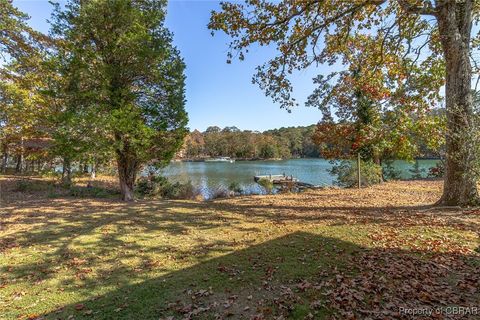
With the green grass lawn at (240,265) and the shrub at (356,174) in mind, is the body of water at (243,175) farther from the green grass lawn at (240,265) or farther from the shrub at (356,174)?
the green grass lawn at (240,265)

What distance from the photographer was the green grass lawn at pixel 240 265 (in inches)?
126

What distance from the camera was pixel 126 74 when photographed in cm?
1014

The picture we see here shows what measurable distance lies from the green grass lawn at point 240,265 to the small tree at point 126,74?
11.6ft

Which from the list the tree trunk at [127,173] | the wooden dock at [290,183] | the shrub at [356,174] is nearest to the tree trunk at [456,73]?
the shrub at [356,174]

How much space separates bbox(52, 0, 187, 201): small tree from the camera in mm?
9438

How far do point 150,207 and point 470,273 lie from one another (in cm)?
847

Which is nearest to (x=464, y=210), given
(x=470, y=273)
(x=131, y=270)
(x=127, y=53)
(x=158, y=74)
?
(x=470, y=273)

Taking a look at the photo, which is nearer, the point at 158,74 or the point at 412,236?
the point at 412,236

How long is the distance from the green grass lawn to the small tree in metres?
3.52

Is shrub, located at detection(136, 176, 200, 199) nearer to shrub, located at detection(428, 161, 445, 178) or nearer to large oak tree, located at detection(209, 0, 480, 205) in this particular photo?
large oak tree, located at detection(209, 0, 480, 205)

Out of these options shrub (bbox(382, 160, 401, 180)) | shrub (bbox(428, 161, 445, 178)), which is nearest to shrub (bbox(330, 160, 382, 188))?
shrub (bbox(382, 160, 401, 180))

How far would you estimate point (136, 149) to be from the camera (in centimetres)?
1006

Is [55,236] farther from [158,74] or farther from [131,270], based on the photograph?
[158,74]

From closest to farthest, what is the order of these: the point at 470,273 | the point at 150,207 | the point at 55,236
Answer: the point at 470,273
the point at 55,236
the point at 150,207
